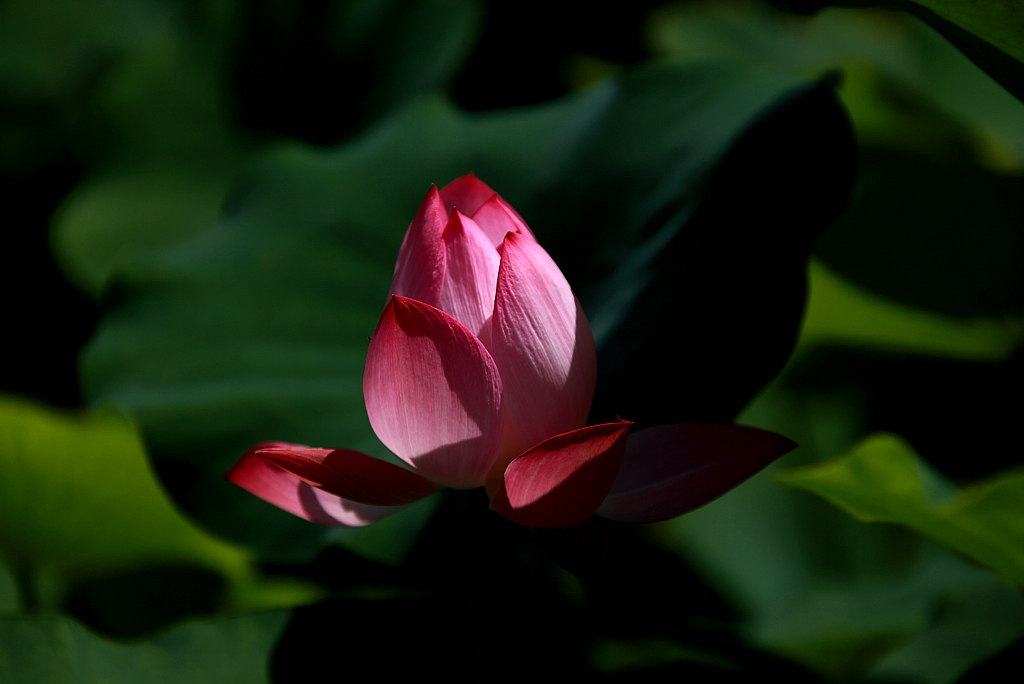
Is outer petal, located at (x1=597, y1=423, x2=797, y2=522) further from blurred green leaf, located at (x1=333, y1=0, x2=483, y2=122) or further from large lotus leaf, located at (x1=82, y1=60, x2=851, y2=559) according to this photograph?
blurred green leaf, located at (x1=333, y1=0, x2=483, y2=122)

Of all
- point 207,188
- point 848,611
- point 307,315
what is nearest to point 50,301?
point 207,188

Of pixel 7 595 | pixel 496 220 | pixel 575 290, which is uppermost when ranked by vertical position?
pixel 496 220

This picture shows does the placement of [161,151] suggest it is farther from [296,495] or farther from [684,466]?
[684,466]

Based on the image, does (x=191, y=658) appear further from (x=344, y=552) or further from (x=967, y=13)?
(x=967, y=13)

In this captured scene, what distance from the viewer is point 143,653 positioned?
50 cm

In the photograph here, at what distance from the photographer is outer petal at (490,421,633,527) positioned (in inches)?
13.0

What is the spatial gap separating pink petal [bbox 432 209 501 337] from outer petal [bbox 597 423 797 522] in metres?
0.10

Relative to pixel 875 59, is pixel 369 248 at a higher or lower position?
lower

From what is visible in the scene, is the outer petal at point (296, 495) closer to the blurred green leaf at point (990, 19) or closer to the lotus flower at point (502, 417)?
the lotus flower at point (502, 417)

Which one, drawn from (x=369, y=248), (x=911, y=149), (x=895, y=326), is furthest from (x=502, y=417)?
(x=911, y=149)

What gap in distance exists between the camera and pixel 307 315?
69 centimetres

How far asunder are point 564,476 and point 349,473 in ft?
0.32

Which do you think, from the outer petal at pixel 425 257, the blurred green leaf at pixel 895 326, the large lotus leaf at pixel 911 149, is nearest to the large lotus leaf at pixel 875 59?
the large lotus leaf at pixel 911 149

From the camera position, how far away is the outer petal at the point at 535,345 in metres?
0.35
